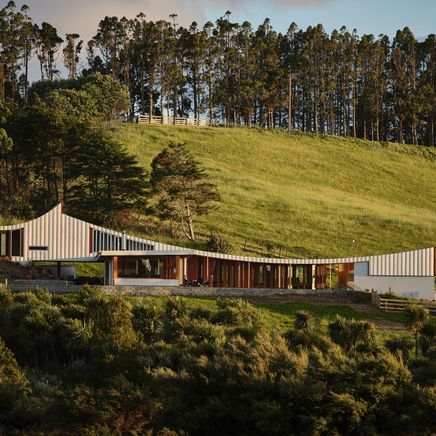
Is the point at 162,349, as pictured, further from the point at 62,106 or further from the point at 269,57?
the point at 269,57

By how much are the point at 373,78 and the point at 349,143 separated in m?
13.5

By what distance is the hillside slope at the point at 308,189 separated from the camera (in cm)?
6141

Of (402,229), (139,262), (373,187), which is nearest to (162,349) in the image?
(139,262)

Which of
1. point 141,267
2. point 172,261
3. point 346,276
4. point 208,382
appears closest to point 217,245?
point 172,261

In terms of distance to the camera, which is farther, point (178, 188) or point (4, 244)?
point (178, 188)

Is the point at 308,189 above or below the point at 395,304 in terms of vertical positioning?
above

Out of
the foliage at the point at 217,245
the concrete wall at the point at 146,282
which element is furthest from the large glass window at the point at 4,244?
the foliage at the point at 217,245

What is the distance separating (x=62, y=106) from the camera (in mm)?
80562

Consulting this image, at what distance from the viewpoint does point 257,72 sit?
107 m

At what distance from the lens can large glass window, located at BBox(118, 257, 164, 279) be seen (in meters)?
45.9

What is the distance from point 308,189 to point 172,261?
108 feet

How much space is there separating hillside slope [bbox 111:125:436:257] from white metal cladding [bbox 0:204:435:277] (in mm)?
10029

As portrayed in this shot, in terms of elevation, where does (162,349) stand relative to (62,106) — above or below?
below

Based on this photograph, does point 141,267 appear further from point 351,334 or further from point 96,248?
point 351,334
